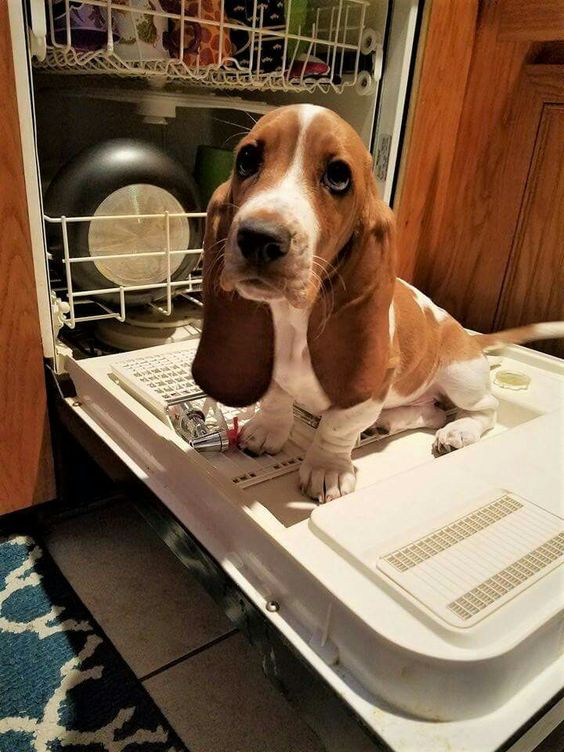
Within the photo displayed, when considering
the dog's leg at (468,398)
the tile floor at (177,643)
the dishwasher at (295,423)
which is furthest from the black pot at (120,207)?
the dog's leg at (468,398)

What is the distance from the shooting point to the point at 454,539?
0.73 metres

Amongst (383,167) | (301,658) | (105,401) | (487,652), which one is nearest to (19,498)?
(105,401)

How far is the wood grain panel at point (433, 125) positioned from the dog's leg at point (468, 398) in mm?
550

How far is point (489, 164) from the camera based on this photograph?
5.12ft

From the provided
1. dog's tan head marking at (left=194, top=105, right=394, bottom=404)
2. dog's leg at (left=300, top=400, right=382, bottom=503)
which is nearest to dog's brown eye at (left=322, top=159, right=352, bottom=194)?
dog's tan head marking at (left=194, top=105, right=394, bottom=404)

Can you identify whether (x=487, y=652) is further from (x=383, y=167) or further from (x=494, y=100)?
(x=494, y=100)

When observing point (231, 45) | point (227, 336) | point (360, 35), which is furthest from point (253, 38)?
point (227, 336)

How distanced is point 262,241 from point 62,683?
78cm

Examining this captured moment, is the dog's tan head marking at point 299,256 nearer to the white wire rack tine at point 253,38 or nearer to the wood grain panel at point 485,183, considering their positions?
the white wire rack tine at point 253,38

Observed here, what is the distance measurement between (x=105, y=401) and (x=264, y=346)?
0.36 meters

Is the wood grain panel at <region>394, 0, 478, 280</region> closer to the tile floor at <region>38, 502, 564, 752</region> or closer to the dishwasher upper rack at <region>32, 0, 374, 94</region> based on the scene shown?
the dishwasher upper rack at <region>32, 0, 374, 94</region>

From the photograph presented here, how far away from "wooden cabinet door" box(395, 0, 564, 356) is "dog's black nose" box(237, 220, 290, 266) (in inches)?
37.5

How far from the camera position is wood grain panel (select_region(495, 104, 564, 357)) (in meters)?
1.44

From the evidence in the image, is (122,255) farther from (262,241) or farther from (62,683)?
(62,683)
